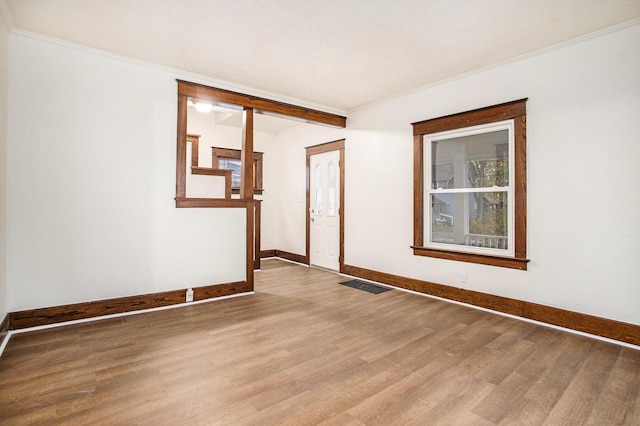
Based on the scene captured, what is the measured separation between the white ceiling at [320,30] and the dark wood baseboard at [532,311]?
2624 millimetres

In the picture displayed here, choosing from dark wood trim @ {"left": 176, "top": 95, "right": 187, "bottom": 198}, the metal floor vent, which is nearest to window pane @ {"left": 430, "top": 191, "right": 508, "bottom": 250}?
the metal floor vent

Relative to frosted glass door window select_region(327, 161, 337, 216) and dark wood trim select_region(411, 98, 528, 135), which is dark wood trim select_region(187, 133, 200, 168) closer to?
frosted glass door window select_region(327, 161, 337, 216)

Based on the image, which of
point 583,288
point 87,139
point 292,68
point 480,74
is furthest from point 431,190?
point 87,139

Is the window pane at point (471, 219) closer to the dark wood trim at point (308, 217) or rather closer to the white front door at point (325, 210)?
the white front door at point (325, 210)

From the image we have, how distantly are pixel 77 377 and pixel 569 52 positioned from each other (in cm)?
495

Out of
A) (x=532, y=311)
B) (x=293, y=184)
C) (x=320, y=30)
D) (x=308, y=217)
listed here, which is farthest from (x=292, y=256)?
(x=320, y=30)

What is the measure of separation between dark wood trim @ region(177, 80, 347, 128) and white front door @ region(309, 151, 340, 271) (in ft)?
2.29

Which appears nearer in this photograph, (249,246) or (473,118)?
(473,118)

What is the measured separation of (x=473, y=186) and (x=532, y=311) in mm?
1496

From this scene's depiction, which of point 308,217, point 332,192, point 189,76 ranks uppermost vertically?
point 189,76

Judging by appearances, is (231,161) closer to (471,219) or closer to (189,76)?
(189,76)

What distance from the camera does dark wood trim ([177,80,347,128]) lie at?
390 centimetres

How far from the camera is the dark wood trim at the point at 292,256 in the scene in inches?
254

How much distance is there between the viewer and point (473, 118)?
3809 millimetres
